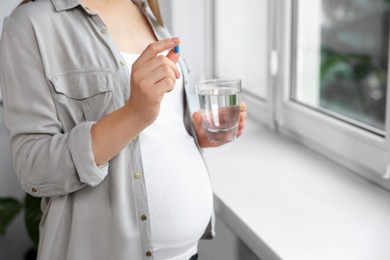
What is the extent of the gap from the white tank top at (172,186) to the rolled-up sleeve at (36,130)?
0.41ft

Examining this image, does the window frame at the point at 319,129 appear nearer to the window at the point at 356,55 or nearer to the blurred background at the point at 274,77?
the blurred background at the point at 274,77

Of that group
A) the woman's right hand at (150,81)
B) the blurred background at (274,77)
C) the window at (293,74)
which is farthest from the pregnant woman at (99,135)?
the window at (293,74)

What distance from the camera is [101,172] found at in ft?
3.79

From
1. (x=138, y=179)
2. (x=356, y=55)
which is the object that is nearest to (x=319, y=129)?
(x=138, y=179)

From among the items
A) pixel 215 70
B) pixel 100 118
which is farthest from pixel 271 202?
pixel 215 70

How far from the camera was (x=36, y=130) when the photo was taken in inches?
44.8

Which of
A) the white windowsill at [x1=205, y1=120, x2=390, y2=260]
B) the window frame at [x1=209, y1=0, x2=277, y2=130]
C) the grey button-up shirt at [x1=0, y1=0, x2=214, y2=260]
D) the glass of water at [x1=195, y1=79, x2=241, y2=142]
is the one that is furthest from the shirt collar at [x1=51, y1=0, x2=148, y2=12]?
the window frame at [x1=209, y1=0, x2=277, y2=130]

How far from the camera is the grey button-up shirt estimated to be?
3.76 feet

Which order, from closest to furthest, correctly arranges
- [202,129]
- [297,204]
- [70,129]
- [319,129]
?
[70,129] < [202,129] < [297,204] < [319,129]

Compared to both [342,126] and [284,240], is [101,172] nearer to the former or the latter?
[284,240]

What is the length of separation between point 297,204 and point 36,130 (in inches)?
27.3

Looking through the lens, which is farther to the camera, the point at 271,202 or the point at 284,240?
the point at 271,202

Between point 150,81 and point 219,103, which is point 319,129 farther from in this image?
point 150,81

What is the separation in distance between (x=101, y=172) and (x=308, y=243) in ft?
1.54
